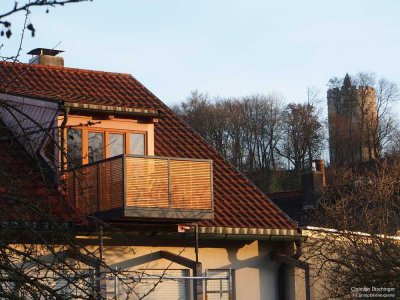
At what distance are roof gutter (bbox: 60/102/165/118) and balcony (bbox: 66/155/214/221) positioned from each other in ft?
4.89

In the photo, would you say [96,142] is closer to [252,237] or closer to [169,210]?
[169,210]

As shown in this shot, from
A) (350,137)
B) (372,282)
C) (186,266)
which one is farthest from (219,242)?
(350,137)

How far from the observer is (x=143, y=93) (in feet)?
92.5

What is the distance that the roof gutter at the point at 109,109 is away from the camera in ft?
72.2

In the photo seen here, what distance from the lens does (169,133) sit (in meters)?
26.7

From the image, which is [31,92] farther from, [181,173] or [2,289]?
[2,289]

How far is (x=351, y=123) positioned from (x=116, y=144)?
232 ft

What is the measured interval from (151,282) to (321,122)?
70.9 metres

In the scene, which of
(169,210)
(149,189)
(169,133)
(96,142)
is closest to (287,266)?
(169,210)

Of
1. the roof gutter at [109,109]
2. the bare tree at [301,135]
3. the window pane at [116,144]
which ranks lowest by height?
the window pane at [116,144]

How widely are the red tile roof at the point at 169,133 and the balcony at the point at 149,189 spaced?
1.30 m

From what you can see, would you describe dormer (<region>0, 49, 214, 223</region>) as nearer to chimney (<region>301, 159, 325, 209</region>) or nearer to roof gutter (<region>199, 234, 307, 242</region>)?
roof gutter (<region>199, 234, 307, 242</region>)

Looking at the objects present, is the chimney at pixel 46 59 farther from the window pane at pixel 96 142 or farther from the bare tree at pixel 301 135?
the bare tree at pixel 301 135

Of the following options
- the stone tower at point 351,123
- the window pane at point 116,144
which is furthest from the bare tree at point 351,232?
the stone tower at point 351,123
